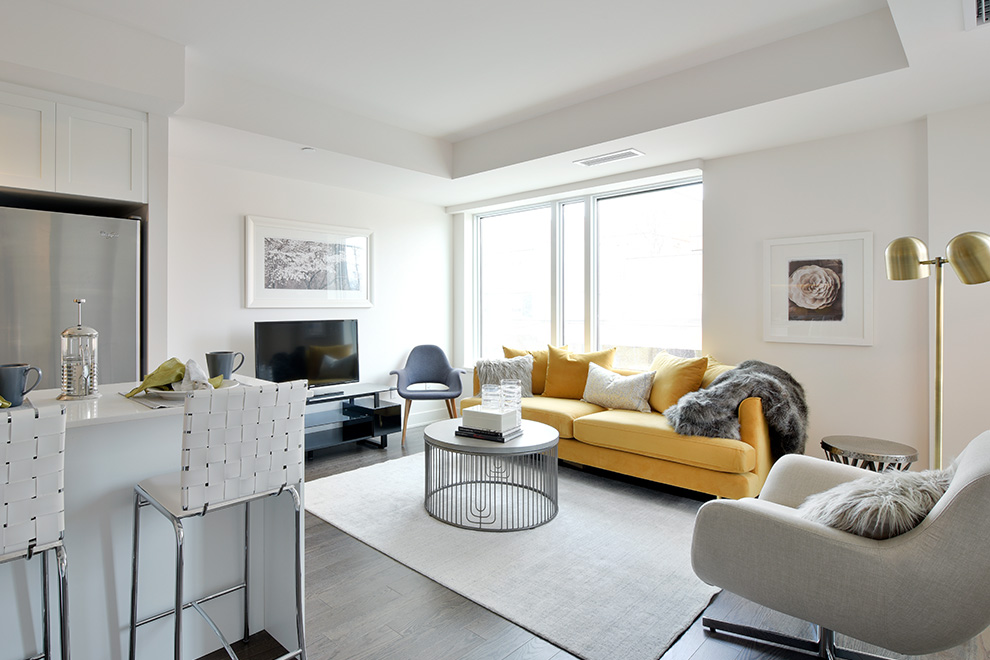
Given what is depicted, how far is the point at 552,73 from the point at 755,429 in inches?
103

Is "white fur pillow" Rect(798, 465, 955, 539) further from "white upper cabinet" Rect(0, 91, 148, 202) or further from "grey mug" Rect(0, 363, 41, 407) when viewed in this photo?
"white upper cabinet" Rect(0, 91, 148, 202)

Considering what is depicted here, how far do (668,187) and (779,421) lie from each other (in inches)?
92.9

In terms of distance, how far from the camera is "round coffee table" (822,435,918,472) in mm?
2859

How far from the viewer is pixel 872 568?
1608 millimetres

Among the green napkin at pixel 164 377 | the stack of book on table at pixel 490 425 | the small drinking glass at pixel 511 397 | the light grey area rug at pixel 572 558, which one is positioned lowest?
the light grey area rug at pixel 572 558

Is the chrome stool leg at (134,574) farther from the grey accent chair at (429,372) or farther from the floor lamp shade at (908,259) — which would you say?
the grey accent chair at (429,372)

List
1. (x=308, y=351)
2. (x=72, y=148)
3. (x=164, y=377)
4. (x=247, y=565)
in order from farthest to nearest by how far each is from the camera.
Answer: (x=308, y=351), (x=72, y=148), (x=247, y=565), (x=164, y=377)

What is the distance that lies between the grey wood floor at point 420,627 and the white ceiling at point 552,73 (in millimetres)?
2618

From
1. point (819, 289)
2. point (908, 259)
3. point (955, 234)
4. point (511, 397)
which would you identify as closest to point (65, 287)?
point (511, 397)

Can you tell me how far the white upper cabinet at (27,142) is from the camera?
281 centimetres

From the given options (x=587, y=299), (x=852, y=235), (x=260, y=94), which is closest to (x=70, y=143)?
(x=260, y=94)

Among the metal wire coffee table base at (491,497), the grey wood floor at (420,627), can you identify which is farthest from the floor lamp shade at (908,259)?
the metal wire coffee table base at (491,497)

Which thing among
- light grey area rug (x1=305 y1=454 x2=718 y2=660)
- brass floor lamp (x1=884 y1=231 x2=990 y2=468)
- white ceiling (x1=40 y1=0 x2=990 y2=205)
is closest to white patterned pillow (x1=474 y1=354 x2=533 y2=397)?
light grey area rug (x1=305 y1=454 x2=718 y2=660)

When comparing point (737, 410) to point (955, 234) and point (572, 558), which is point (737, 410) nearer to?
point (572, 558)
